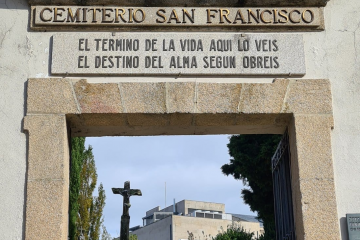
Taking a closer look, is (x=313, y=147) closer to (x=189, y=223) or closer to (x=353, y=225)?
(x=353, y=225)

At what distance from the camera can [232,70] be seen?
6.60 meters

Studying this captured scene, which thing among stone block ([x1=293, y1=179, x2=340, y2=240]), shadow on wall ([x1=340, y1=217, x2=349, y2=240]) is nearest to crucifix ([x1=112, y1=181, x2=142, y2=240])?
stone block ([x1=293, y1=179, x2=340, y2=240])

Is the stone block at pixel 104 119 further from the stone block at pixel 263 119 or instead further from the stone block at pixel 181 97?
the stone block at pixel 263 119

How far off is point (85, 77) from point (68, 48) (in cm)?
37

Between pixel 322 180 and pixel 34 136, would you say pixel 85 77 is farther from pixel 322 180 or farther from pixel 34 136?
pixel 322 180

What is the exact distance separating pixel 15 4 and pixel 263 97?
291 centimetres

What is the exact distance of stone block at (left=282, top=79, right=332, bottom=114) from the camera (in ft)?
21.1

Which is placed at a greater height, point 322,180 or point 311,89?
point 311,89

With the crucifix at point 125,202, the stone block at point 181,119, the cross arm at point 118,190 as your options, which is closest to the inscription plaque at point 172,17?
the stone block at point 181,119

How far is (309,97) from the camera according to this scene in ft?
21.3

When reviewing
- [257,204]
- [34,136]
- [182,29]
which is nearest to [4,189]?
[34,136]

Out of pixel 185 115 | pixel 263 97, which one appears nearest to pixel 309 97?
pixel 263 97

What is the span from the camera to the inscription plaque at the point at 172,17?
6.73 meters

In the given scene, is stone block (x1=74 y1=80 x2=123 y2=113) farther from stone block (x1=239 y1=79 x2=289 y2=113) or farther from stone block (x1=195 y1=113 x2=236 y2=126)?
stone block (x1=239 y1=79 x2=289 y2=113)
